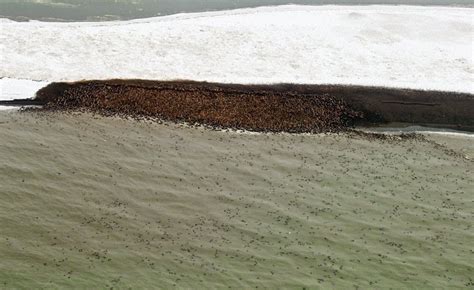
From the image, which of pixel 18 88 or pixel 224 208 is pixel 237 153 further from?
pixel 18 88

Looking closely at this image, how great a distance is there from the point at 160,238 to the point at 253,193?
18.3 feet

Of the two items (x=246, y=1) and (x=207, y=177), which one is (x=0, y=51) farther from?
(x=246, y=1)

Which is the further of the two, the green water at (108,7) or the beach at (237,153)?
the green water at (108,7)

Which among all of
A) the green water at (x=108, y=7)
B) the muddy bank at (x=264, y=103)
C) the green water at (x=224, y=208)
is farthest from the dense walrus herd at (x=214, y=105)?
the green water at (x=108, y=7)

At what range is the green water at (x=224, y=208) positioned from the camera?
67.1 feet

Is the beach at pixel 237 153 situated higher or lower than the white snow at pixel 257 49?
lower

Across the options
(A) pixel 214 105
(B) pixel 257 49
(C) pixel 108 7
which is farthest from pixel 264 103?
(C) pixel 108 7

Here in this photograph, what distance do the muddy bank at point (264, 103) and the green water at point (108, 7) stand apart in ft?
41.0

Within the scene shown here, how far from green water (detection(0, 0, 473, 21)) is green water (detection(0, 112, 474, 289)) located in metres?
16.0

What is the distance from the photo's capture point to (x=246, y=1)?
52.0m

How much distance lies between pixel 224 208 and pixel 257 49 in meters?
19.6

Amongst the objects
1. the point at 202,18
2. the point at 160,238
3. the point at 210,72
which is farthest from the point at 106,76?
the point at 160,238

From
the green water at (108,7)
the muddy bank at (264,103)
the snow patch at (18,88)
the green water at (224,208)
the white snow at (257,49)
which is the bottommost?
the green water at (224,208)

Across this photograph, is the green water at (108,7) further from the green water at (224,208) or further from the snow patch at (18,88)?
the green water at (224,208)
